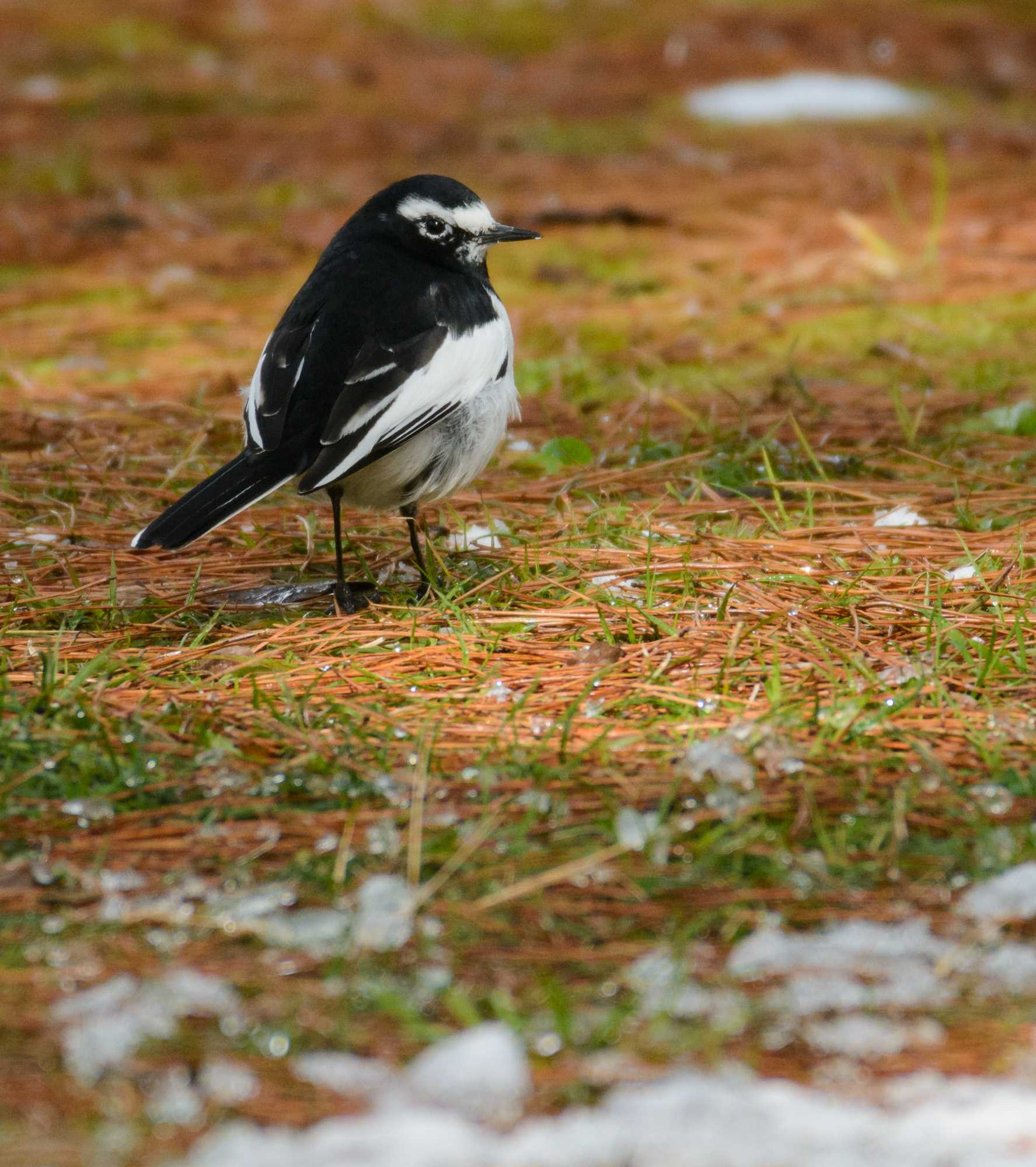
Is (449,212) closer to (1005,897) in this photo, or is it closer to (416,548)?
(416,548)

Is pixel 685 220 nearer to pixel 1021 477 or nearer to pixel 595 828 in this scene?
pixel 1021 477

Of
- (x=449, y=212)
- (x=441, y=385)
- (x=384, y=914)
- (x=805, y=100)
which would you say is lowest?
(x=384, y=914)

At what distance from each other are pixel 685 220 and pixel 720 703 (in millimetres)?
5822

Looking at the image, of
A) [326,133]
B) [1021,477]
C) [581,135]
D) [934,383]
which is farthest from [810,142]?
[1021,477]

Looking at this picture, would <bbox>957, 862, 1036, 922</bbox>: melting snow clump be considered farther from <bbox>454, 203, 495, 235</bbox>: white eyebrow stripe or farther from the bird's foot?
<bbox>454, 203, 495, 235</bbox>: white eyebrow stripe

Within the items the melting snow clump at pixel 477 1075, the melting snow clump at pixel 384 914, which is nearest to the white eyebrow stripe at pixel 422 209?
the melting snow clump at pixel 384 914

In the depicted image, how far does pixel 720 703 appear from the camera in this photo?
2.90 m

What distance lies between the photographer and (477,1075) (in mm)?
1864

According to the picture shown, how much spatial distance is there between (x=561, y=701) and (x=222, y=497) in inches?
40.0

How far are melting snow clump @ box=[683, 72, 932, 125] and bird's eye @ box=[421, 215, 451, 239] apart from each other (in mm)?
7381

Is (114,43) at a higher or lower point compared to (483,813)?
higher

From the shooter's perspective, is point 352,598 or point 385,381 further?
point 352,598

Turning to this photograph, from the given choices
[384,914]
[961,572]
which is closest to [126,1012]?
[384,914]

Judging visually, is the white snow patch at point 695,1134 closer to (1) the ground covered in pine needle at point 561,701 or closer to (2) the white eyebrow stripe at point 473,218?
(1) the ground covered in pine needle at point 561,701
